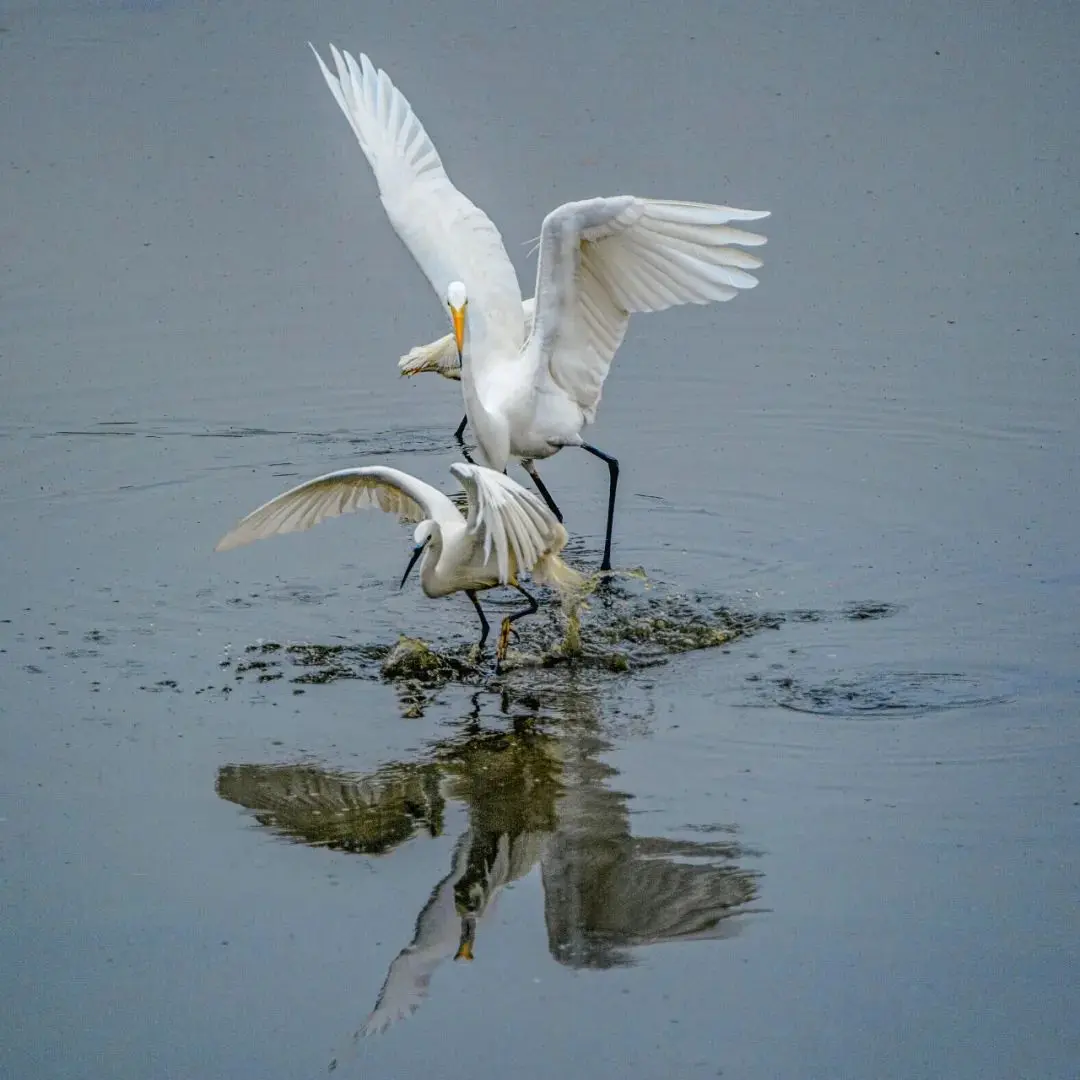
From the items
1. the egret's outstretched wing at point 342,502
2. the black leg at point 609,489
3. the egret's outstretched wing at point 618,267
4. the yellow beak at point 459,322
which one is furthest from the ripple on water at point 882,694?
the yellow beak at point 459,322

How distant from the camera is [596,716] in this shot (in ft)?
21.0

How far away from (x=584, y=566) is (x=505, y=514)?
163 cm

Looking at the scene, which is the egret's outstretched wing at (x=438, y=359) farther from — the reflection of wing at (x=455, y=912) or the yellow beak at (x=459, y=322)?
the reflection of wing at (x=455, y=912)

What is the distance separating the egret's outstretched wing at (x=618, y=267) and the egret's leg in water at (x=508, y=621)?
123 centimetres

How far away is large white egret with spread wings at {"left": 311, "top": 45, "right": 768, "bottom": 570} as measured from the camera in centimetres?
762

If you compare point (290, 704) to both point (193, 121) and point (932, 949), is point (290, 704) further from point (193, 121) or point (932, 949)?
point (193, 121)

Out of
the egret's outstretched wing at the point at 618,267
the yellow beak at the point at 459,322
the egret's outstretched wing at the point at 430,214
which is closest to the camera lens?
the egret's outstretched wing at the point at 618,267

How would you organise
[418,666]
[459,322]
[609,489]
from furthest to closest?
[609,489] < [459,322] < [418,666]

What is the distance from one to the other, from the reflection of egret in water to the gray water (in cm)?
Result: 2

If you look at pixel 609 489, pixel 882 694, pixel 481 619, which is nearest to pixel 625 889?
pixel 882 694

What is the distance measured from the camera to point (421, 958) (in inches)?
193

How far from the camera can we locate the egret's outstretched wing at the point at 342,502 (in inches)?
283

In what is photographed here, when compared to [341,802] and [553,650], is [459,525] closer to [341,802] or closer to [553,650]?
[553,650]

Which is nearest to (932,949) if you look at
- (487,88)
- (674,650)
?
(674,650)
